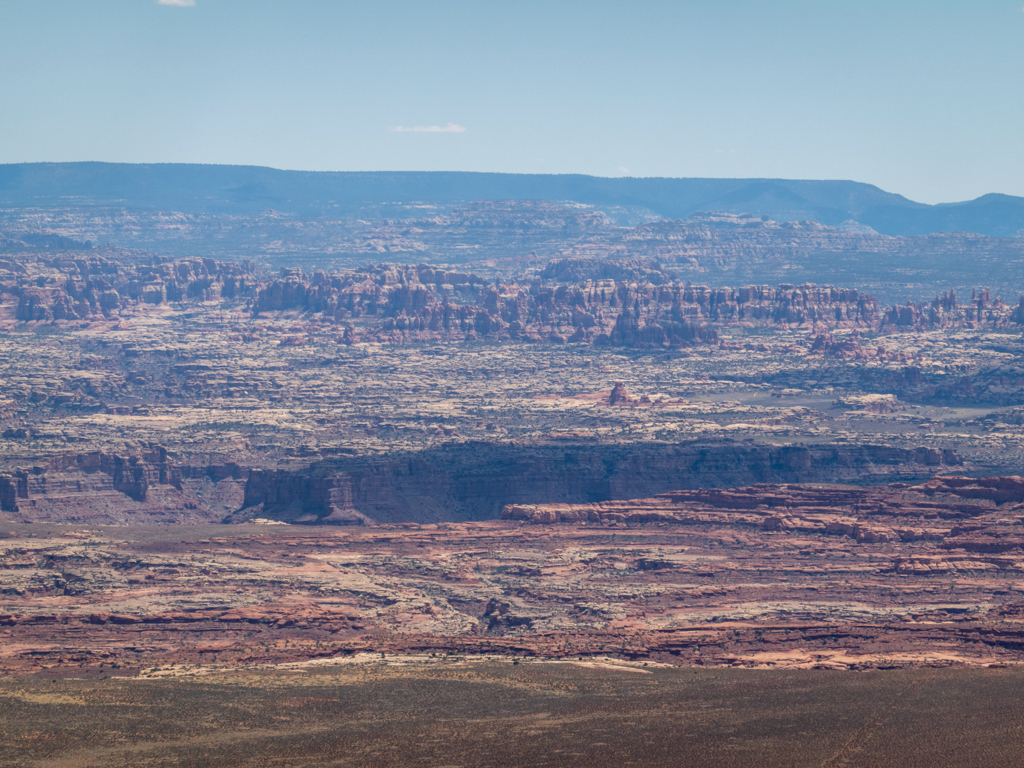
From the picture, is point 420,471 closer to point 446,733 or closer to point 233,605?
point 233,605

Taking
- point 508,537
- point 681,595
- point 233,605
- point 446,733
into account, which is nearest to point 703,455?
point 508,537

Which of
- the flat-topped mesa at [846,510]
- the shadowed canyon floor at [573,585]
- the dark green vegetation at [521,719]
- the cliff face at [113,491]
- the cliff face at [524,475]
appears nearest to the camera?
the dark green vegetation at [521,719]

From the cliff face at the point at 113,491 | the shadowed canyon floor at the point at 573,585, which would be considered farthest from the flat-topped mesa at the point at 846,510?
the cliff face at the point at 113,491

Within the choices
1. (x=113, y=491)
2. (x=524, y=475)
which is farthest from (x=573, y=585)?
(x=113, y=491)

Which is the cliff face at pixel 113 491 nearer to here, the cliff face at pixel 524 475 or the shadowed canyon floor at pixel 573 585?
the cliff face at pixel 524 475

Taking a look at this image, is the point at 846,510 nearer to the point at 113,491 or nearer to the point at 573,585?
the point at 573,585
